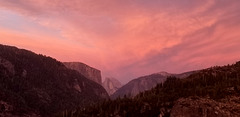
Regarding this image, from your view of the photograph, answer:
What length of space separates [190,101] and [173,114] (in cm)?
1039

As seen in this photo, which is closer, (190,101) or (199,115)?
(199,115)

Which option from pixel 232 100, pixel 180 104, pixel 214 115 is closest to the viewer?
pixel 214 115

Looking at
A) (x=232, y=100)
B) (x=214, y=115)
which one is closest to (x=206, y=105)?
(x=214, y=115)

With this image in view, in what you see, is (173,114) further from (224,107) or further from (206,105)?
(224,107)

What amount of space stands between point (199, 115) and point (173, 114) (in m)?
15.3

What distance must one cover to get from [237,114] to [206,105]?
1494 centimetres

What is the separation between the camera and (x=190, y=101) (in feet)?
485

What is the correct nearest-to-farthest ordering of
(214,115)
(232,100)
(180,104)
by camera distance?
1. (214,115)
2. (180,104)
3. (232,100)

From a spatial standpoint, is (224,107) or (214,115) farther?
(224,107)

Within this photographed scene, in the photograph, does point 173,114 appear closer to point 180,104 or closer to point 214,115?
point 180,104

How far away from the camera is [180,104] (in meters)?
146

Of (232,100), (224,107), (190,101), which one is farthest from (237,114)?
(232,100)

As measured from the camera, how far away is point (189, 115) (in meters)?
137

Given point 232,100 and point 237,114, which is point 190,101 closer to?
point 237,114
